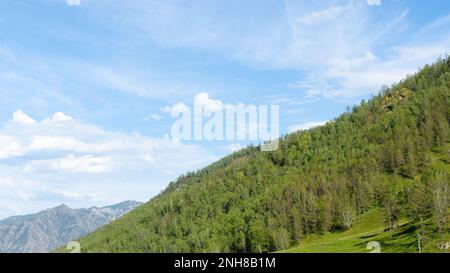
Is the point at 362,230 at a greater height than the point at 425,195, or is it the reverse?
the point at 425,195
